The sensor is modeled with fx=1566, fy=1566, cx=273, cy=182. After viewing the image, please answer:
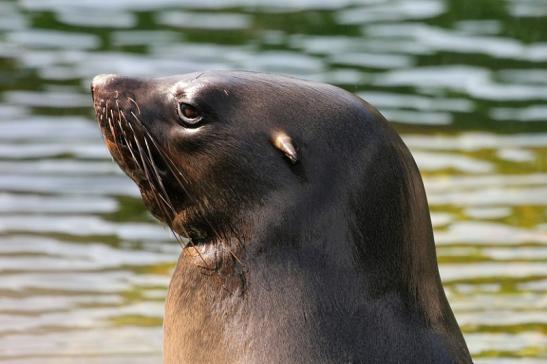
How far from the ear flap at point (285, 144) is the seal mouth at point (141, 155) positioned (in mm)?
402

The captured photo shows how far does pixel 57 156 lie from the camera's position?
34.0ft

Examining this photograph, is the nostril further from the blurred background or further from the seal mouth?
the blurred background

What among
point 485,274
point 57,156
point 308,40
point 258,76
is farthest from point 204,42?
point 258,76

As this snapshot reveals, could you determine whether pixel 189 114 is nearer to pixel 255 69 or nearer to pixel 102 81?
pixel 102 81

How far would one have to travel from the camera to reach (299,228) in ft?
16.5

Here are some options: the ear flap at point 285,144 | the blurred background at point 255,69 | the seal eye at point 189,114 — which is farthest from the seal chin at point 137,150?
the blurred background at point 255,69

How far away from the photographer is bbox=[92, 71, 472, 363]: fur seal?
5.03 metres

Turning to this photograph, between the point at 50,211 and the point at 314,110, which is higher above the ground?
the point at 314,110

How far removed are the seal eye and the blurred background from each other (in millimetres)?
2257

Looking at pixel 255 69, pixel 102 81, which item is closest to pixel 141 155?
pixel 102 81

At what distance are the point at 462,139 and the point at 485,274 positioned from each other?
2.53 m

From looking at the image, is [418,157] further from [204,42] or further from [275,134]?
[275,134]

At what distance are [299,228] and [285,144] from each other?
0.27 metres

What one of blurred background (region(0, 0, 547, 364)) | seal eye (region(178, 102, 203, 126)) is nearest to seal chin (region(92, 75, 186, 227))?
seal eye (region(178, 102, 203, 126))
